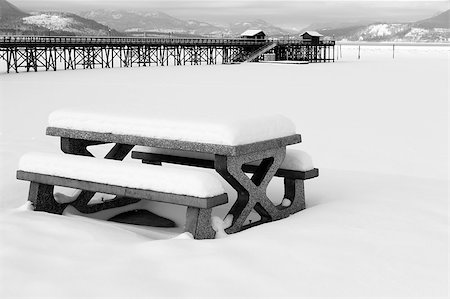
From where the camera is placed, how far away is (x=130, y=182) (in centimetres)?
528

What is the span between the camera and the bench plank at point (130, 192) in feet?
16.3

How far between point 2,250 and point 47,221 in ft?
2.86

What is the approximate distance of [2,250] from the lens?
4.47 metres

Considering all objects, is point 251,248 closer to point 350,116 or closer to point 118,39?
point 350,116

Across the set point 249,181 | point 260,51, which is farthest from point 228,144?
point 260,51

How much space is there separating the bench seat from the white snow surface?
1.02 feet

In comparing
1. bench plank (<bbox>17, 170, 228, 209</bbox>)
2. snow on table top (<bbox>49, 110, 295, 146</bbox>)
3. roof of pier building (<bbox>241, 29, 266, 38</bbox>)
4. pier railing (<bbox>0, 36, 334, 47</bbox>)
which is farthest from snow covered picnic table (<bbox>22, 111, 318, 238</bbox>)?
roof of pier building (<bbox>241, 29, 266, 38</bbox>)

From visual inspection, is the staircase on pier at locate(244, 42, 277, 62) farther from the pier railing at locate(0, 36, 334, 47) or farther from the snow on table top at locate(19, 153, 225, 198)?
the snow on table top at locate(19, 153, 225, 198)

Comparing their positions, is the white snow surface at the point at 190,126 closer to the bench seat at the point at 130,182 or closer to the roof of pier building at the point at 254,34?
the bench seat at the point at 130,182

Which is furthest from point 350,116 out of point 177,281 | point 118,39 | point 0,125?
point 118,39

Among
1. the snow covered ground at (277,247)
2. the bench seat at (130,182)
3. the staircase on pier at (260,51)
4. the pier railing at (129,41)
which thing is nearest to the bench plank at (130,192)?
the bench seat at (130,182)

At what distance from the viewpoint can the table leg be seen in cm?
537

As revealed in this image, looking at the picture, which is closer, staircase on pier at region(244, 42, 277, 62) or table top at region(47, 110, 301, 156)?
table top at region(47, 110, 301, 156)

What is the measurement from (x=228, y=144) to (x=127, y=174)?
84cm
